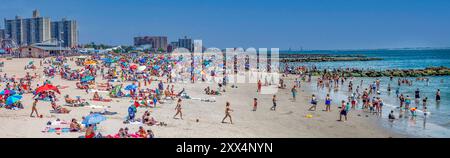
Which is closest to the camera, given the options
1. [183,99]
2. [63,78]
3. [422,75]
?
[183,99]

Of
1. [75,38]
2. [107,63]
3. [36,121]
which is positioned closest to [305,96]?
[36,121]

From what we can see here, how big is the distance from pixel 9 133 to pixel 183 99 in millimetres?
11065

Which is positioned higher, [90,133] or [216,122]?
[90,133]

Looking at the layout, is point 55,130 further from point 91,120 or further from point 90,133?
point 90,133

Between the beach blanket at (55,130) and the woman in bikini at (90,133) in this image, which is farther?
the beach blanket at (55,130)

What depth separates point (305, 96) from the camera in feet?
86.6
